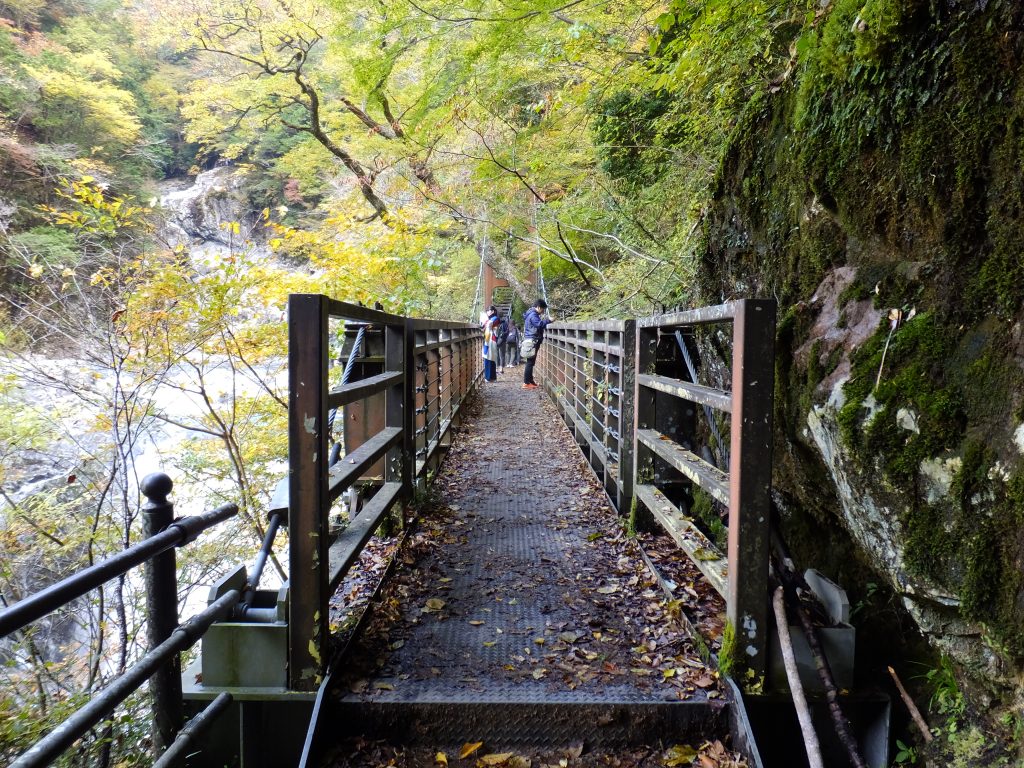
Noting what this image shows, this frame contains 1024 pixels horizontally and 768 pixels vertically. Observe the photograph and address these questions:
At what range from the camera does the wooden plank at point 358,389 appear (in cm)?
249

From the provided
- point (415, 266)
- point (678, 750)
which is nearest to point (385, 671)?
point (678, 750)

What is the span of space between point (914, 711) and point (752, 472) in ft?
3.34

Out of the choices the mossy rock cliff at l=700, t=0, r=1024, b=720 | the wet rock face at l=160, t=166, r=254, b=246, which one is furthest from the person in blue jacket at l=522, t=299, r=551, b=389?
the wet rock face at l=160, t=166, r=254, b=246

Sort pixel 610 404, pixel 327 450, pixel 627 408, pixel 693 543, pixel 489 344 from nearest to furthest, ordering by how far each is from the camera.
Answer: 1. pixel 327 450
2. pixel 693 543
3. pixel 627 408
4. pixel 610 404
5. pixel 489 344

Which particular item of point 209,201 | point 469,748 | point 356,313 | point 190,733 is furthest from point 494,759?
point 209,201

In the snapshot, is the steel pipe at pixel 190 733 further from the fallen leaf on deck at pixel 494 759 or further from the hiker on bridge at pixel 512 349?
the hiker on bridge at pixel 512 349

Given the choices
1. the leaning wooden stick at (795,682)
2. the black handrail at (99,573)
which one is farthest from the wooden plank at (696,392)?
the black handrail at (99,573)

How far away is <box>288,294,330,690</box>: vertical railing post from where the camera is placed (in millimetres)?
2213

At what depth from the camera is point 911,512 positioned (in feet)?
6.54

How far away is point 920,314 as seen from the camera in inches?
82.9

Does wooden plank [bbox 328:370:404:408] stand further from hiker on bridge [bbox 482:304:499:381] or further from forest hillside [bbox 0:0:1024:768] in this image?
hiker on bridge [bbox 482:304:499:381]

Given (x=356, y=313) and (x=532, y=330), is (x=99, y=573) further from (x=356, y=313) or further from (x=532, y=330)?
(x=532, y=330)

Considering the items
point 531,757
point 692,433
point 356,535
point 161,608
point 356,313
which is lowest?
point 531,757

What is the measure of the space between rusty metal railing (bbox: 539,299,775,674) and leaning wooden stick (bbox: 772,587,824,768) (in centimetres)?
7
